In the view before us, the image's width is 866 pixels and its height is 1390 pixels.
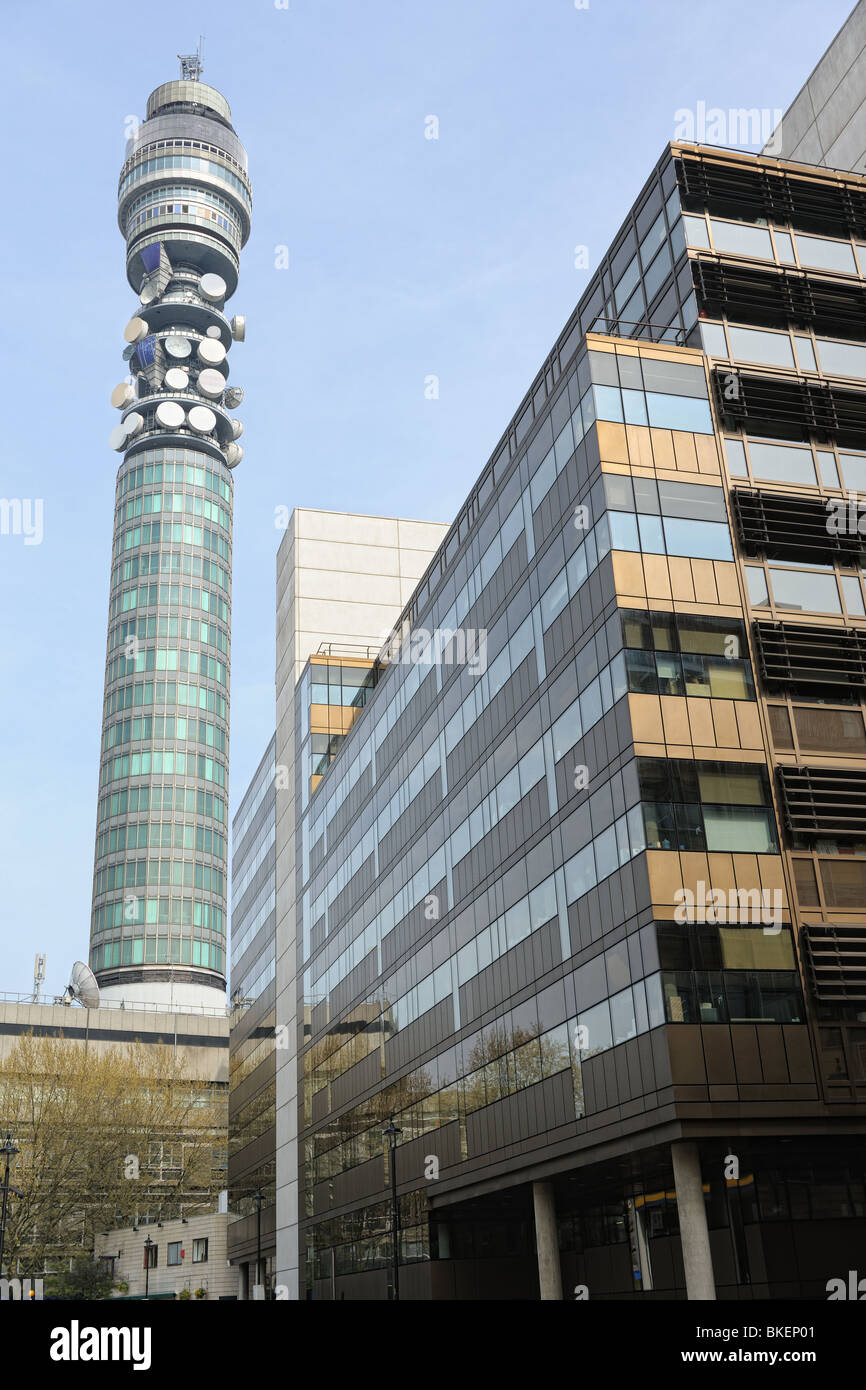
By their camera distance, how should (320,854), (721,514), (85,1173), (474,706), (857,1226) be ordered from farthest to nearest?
(85,1173) → (320,854) → (474,706) → (721,514) → (857,1226)

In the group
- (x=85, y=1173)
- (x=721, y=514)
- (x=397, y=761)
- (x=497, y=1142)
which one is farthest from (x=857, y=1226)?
(x=85, y=1173)

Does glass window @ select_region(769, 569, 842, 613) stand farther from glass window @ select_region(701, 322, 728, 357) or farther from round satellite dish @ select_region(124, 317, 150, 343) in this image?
round satellite dish @ select_region(124, 317, 150, 343)

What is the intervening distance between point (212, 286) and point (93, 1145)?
464 ft

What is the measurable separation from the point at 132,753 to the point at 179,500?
3922cm

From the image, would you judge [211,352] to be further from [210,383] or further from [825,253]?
[825,253]

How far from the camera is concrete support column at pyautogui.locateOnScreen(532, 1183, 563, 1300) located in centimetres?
4009

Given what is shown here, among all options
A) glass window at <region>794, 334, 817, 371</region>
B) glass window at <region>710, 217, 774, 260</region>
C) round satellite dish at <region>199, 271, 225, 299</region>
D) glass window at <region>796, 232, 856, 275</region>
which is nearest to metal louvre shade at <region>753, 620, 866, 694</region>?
glass window at <region>794, 334, 817, 371</region>

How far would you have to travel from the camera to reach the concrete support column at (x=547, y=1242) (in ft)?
132

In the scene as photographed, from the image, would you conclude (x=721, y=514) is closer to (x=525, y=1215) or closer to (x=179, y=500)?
(x=525, y=1215)

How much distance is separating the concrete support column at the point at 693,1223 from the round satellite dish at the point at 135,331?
576 feet

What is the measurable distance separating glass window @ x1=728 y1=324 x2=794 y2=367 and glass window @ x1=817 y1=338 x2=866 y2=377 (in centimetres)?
147

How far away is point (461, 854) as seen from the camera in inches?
1998

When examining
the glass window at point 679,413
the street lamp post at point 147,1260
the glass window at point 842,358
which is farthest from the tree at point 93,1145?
the glass window at point 842,358

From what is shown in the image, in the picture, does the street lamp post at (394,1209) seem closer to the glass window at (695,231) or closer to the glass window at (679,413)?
the glass window at (679,413)
